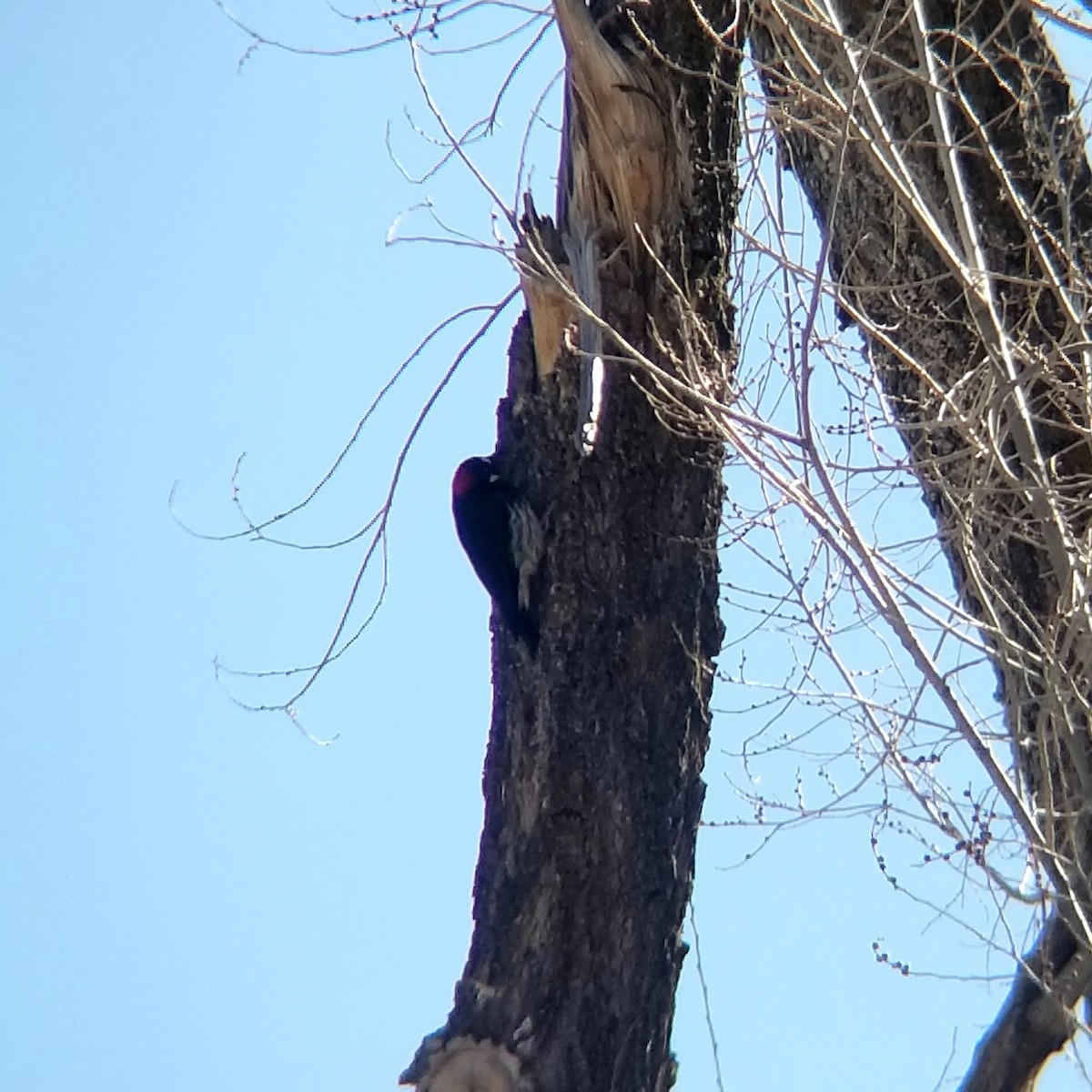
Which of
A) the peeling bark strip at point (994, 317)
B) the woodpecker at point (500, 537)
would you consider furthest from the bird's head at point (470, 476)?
the peeling bark strip at point (994, 317)

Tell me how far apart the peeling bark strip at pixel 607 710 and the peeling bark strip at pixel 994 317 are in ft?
1.68

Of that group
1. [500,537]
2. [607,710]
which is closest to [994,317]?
[607,710]

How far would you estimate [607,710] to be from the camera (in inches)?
127

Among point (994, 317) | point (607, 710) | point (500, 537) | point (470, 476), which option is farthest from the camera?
point (470, 476)

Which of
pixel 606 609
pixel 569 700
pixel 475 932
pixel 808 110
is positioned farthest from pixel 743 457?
pixel 808 110

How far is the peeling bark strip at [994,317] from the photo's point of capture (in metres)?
3.54

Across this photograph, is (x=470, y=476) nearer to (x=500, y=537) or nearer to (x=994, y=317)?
(x=500, y=537)

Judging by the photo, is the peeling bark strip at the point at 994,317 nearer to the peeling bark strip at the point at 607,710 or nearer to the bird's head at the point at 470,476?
the peeling bark strip at the point at 607,710

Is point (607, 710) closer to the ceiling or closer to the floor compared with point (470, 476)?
closer to the floor

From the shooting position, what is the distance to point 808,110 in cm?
495

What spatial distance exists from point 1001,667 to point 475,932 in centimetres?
185

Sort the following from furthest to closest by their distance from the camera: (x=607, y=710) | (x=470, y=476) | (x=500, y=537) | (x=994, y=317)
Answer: (x=470, y=476) < (x=500, y=537) < (x=994, y=317) < (x=607, y=710)

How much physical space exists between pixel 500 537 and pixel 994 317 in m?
1.60

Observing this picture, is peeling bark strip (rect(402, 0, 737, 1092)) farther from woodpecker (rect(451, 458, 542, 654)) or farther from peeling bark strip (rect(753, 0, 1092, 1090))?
peeling bark strip (rect(753, 0, 1092, 1090))
